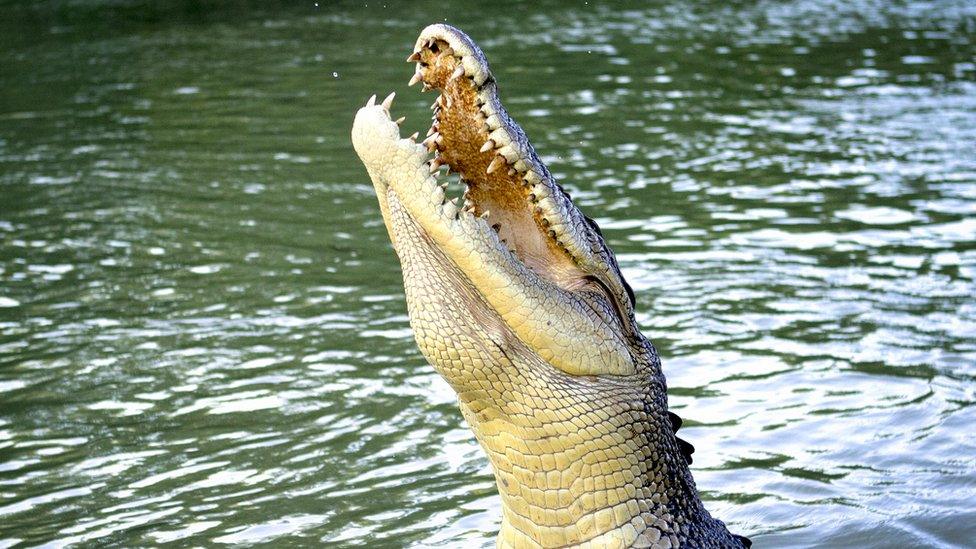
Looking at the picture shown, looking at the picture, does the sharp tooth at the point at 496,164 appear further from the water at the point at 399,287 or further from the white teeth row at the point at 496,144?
the water at the point at 399,287

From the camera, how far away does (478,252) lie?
3.60 meters

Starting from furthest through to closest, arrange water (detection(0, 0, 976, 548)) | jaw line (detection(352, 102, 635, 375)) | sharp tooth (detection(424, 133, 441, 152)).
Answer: water (detection(0, 0, 976, 548)) < sharp tooth (detection(424, 133, 441, 152)) < jaw line (detection(352, 102, 635, 375))

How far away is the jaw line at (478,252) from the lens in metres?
3.60

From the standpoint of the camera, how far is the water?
5.84 metres

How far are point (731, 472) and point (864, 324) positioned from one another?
216cm

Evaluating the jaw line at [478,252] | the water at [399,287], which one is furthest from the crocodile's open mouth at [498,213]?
the water at [399,287]

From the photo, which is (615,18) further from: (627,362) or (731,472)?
(627,362)

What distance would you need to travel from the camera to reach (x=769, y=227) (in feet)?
31.6

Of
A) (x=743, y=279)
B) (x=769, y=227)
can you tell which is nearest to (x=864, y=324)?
(x=743, y=279)

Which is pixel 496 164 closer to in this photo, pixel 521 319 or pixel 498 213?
pixel 498 213

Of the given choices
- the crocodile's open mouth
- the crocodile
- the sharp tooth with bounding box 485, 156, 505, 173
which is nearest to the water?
the crocodile

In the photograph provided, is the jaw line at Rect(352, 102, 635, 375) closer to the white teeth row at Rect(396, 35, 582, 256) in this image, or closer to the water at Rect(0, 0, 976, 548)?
the white teeth row at Rect(396, 35, 582, 256)

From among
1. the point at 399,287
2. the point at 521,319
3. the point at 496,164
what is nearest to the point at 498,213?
the point at 496,164

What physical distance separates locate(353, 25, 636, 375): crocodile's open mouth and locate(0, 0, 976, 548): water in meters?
1.83
